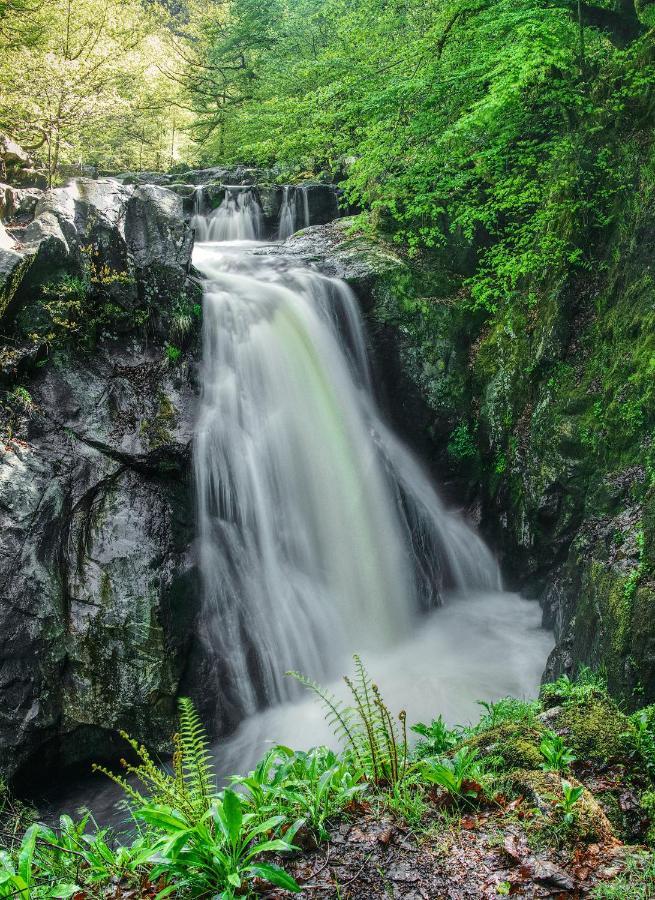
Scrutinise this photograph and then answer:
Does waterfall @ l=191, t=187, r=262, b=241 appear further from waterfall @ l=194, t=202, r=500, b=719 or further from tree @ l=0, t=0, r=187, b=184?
waterfall @ l=194, t=202, r=500, b=719

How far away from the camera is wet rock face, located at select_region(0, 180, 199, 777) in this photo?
5484 mm

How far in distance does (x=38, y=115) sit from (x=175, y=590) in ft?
29.8

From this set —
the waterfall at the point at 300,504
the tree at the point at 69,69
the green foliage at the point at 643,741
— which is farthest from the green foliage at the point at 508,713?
the tree at the point at 69,69

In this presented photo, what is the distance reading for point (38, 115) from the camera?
949cm

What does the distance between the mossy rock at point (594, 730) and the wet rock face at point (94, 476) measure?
4.23m

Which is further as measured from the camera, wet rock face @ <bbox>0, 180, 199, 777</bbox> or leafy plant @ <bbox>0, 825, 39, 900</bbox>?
wet rock face @ <bbox>0, 180, 199, 777</bbox>

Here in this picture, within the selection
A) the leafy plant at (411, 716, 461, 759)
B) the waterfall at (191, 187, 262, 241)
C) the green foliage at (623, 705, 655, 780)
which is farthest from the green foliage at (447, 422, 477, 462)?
the waterfall at (191, 187, 262, 241)

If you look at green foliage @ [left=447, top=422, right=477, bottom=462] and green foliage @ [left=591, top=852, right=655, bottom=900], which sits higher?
green foliage @ [left=447, top=422, right=477, bottom=462]

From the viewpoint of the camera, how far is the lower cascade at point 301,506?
6613 millimetres

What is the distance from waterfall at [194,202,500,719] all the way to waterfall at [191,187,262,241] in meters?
4.76

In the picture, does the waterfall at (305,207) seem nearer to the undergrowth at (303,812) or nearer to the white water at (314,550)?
the white water at (314,550)

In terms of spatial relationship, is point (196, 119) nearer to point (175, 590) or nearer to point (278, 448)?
point (278, 448)

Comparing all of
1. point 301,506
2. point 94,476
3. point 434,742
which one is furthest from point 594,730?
point 94,476

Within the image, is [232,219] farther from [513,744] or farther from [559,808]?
[559,808]
